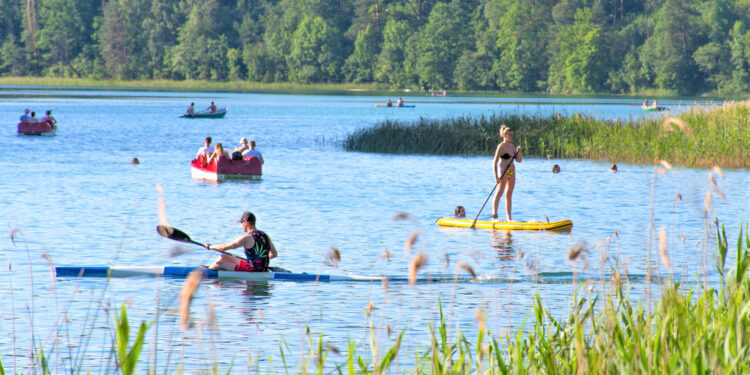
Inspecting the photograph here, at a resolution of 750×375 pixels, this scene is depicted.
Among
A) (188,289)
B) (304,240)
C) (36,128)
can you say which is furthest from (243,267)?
(36,128)

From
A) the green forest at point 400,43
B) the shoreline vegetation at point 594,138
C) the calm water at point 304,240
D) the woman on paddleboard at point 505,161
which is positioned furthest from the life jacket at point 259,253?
the green forest at point 400,43

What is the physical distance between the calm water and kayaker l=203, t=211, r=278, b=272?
278 millimetres

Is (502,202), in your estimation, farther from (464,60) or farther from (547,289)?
(464,60)

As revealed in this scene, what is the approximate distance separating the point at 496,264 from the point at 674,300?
9111mm

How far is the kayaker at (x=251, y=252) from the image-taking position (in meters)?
12.0

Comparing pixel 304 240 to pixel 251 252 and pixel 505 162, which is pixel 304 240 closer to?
pixel 505 162

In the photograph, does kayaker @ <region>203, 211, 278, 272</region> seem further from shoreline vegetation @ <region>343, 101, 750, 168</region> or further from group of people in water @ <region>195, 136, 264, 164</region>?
shoreline vegetation @ <region>343, 101, 750, 168</region>

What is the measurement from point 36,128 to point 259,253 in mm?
37780

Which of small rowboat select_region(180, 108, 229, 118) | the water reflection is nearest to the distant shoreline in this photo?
small rowboat select_region(180, 108, 229, 118)

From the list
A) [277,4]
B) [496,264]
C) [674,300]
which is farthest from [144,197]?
[277,4]

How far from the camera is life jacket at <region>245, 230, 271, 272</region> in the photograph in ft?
40.4

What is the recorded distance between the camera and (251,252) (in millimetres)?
12445

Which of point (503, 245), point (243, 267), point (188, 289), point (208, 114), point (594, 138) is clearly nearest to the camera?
point (188, 289)

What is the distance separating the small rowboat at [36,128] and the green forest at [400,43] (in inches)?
3006
